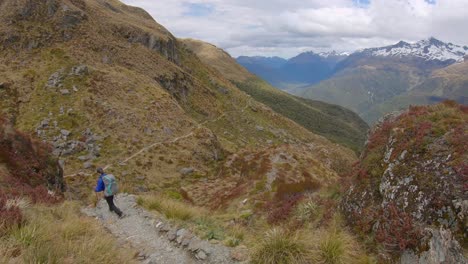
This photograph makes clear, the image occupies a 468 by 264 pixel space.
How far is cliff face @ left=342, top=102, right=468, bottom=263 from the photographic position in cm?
974

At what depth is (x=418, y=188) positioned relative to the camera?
11.0 m

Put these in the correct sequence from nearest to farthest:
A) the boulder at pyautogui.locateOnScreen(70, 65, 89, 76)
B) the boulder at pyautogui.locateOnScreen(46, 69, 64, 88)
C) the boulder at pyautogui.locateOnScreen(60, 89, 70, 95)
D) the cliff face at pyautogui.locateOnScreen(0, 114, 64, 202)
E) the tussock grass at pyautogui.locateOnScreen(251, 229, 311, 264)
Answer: the tussock grass at pyautogui.locateOnScreen(251, 229, 311, 264)
the cliff face at pyautogui.locateOnScreen(0, 114, 64, 202)
the boulder at pyautogui.locateOnScreen(60, 89, 70, 95)
the boulder at pyautogui.locateOnScreen(46, 69, 64, 88)
the boulder at pyautogui.locateOnScreen(70, 65, 89, 76)

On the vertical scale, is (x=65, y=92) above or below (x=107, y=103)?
above

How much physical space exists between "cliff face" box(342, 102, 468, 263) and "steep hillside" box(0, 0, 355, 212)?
17.2 meters

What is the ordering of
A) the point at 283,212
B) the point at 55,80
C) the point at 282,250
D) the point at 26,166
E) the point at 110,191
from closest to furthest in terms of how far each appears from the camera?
the point at 282,250 → the point at 283,212 → the point at 110,191 → the point at 26,166 → the point at 55,80

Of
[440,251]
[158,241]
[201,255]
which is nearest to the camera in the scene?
[440,251]

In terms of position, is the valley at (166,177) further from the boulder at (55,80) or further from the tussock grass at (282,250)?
the boulder at (55,80)

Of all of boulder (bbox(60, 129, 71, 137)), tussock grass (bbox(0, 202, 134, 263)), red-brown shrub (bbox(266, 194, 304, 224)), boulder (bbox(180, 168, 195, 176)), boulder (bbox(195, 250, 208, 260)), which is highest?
tussock grass (bbox(0, 202, 134, 263))

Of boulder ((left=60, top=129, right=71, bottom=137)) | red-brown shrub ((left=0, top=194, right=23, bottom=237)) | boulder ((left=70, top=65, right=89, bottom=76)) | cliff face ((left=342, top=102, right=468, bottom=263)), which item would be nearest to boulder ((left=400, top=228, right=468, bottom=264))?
cliff face ((left=342, top=102, right=468, bottom=263))

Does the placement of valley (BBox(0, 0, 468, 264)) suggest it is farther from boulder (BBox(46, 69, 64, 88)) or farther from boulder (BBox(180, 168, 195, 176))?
boulder (BBox(46, 69, 64, 88))

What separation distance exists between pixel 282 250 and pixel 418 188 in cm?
464

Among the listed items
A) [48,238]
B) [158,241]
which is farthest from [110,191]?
[48,238]

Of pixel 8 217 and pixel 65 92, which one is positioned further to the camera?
pixel 65 92

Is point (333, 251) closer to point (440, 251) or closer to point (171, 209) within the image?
point (440, 251)
